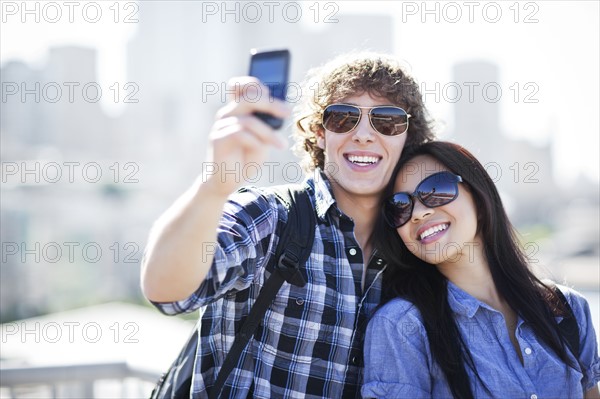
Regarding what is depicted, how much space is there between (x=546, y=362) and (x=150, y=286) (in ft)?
5.08

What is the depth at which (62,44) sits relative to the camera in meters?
59.4

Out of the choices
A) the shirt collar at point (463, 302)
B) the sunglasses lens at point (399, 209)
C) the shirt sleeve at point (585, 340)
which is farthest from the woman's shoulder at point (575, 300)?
the sunglasses lens at point (399, 209)

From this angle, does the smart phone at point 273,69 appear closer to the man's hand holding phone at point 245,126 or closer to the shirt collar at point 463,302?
the man's hand holding phone at point 245,126

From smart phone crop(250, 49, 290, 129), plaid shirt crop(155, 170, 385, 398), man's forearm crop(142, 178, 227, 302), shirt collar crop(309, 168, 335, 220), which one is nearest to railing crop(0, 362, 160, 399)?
plaid shirt crop(155, 170, 385, 398)

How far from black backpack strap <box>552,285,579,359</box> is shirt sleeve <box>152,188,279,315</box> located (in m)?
1.28

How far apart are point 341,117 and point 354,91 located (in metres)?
0.14

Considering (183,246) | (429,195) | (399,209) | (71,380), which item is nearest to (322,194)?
(399,209)

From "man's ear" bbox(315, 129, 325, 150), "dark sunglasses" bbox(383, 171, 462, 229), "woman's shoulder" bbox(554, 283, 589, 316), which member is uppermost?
"man's ear" bbox(315, 129, 325, 150)

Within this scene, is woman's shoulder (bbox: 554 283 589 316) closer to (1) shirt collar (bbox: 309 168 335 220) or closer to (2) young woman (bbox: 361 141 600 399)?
(2) young woman (bbox: 361 141 600 399)

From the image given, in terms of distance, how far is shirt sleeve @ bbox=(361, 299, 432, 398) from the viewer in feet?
7.29

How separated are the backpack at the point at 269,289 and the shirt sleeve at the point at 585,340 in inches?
47.2

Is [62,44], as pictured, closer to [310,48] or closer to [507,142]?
[310,48]

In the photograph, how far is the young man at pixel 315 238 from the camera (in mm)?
1645

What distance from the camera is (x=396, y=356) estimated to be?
227 centimetres
